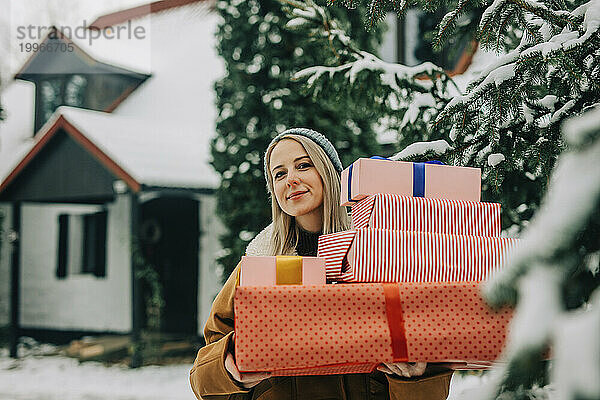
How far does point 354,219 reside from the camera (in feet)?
4.21

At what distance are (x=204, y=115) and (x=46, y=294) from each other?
137 inches

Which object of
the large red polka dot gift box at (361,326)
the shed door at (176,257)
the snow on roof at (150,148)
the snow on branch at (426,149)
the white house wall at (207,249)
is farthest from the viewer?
the shed door at (176,257)

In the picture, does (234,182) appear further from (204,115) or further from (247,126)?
(204,115)

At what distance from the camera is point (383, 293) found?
106 centimetres

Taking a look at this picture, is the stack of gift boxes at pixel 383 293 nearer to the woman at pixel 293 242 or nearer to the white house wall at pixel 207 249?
the woman at pixel 293 242

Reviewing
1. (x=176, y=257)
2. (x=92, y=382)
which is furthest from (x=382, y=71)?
(x=176, y=257)

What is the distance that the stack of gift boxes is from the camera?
3.36ft

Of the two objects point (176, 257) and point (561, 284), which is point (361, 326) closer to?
point (561, 284)

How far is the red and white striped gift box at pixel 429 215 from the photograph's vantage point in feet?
3.76

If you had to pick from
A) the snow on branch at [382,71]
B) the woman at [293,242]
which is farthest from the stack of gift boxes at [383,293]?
the snow on branch at [382,71]

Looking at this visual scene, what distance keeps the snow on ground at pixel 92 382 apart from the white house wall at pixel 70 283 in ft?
4.35

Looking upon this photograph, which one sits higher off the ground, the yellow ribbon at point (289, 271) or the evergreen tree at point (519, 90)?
Answer: the evergreen tree at point (519, 90)

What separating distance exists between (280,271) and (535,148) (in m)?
0.76

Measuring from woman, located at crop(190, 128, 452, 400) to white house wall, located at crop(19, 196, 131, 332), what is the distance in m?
6.99
